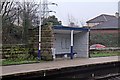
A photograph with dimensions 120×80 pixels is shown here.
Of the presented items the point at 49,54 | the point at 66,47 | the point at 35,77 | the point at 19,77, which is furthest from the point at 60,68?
the point at 66,47

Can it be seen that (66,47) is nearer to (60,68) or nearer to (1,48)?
(1,48)

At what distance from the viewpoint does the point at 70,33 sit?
2130cm

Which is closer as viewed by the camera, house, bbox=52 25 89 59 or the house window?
house, bbox=52 25 89 59

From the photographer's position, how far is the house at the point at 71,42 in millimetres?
20358

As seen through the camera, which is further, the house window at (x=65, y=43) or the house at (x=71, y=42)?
the house window at (x=65, y=43)

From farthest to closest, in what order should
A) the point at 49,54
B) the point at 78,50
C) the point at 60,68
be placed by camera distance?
the point at 78,50 < the point at 49,54 < the point at 60,68

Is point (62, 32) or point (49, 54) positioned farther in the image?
point (62, 32)

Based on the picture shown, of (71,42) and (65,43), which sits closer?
(71,42)

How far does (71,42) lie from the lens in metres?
20.5

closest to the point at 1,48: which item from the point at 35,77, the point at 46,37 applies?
the point at 46,37

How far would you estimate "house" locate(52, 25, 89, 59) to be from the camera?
2036 centimetres

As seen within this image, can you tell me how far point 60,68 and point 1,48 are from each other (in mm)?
6551

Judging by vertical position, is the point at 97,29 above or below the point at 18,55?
above

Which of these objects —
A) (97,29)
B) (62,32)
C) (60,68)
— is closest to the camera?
(60,68)
